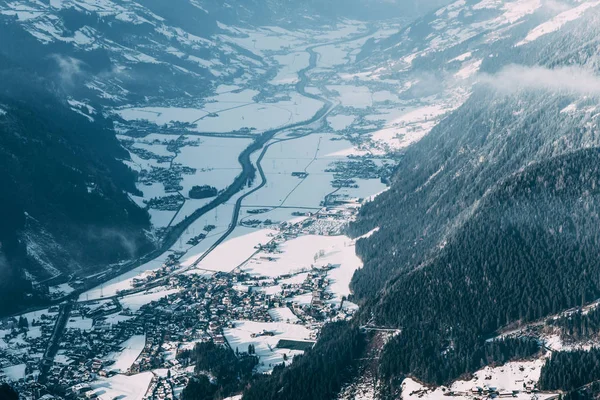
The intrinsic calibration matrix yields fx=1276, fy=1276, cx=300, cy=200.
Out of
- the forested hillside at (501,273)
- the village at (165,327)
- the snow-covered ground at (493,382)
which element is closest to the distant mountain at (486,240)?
the forested hillside at (501,273)

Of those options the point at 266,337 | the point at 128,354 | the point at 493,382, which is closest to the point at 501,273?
the point at 493,382

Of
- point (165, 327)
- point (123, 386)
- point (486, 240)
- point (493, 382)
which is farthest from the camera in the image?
point (165, 327)

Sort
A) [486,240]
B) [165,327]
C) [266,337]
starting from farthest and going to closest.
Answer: [165,327] < [486,240] < [266,337]

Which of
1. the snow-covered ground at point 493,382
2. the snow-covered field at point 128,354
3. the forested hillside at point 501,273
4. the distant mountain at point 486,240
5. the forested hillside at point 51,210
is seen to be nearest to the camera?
the snow-covered ground at point 493,382

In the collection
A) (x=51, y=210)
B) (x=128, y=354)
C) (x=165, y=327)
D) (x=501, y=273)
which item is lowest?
(x=128, y=354)

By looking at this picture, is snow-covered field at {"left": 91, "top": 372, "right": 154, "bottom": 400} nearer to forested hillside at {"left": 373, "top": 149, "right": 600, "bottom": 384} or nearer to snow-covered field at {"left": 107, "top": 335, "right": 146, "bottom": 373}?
snow-covered field at {"left": 107, "top": 335, "right": 146, "bottom": 373}

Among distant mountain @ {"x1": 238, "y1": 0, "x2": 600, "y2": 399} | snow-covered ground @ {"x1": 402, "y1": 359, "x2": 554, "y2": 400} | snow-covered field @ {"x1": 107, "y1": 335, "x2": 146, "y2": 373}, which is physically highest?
distant mountain @ {"x1": 238, "y1": 0, "x2": 600, "y2": 399}

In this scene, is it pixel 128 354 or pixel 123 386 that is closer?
pixel 123 386

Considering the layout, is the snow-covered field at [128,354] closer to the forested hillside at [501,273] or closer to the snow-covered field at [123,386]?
the snow-covered field at [123,386]

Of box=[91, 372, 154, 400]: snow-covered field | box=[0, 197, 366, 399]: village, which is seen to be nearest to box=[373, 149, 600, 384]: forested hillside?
box=[0, 197, 366, 399]: village

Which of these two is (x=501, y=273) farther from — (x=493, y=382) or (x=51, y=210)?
→ (x=51, y=210)

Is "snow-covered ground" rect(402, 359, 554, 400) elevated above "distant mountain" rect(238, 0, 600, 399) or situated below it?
below

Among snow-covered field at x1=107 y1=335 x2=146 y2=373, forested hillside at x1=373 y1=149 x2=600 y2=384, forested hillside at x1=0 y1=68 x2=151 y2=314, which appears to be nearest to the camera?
forested hillside at x1=373 y1=149 x2=600 y2=384

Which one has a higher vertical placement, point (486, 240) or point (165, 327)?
point (486, 240)
